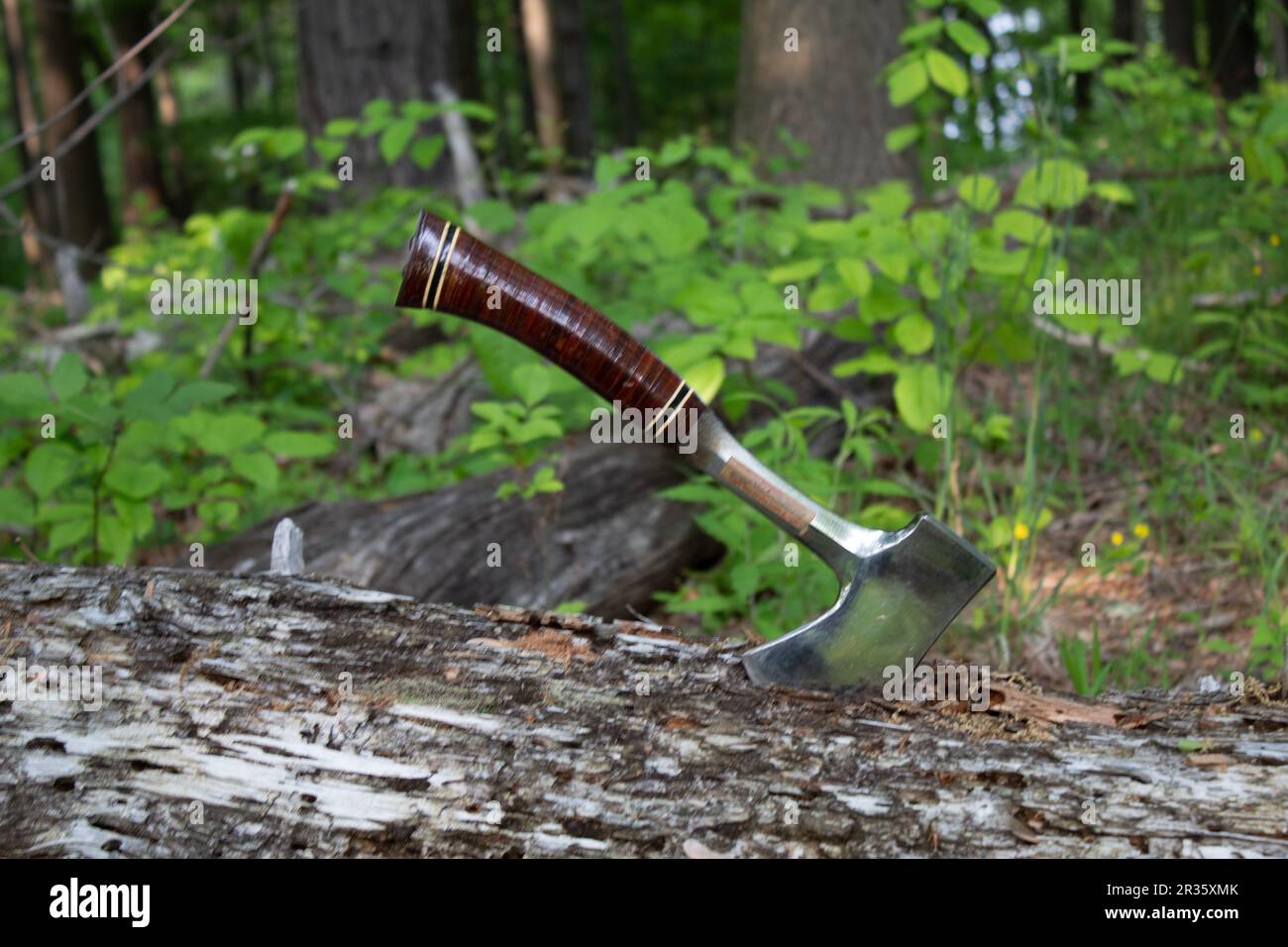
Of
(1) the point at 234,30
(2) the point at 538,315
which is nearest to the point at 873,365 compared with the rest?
(2) the point at 538,315

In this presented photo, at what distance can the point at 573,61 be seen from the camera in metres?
11.7

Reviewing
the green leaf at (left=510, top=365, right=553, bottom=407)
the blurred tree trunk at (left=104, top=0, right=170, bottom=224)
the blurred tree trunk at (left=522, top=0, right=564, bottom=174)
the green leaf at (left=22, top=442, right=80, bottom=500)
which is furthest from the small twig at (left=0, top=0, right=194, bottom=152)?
the blurred tree trunk at (left=104, top=0, right=170, bottom=224)

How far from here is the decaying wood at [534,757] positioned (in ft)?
5.51

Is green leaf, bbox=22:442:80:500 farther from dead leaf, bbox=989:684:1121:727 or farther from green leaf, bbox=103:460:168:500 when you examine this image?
dead leaf, bbox=989:684:1121:727

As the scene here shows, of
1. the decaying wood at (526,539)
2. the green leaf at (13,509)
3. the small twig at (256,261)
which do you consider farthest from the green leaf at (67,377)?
the small twig at (256,261)

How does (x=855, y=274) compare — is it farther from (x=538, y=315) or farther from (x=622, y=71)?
(x=622, y=71)

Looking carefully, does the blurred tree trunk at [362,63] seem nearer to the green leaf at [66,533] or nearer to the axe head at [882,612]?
the green leaf at [66,533]

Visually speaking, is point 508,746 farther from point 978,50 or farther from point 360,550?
point 978,50

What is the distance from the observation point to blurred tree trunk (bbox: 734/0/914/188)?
5.58m

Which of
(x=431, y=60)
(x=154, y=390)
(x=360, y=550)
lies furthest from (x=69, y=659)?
(x=431, y=60)

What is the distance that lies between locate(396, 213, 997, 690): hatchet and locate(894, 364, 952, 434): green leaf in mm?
1226

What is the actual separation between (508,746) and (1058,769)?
897 millimetres

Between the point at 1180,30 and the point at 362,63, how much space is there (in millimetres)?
8382

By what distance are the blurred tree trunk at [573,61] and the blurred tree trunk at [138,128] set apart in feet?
17.5
